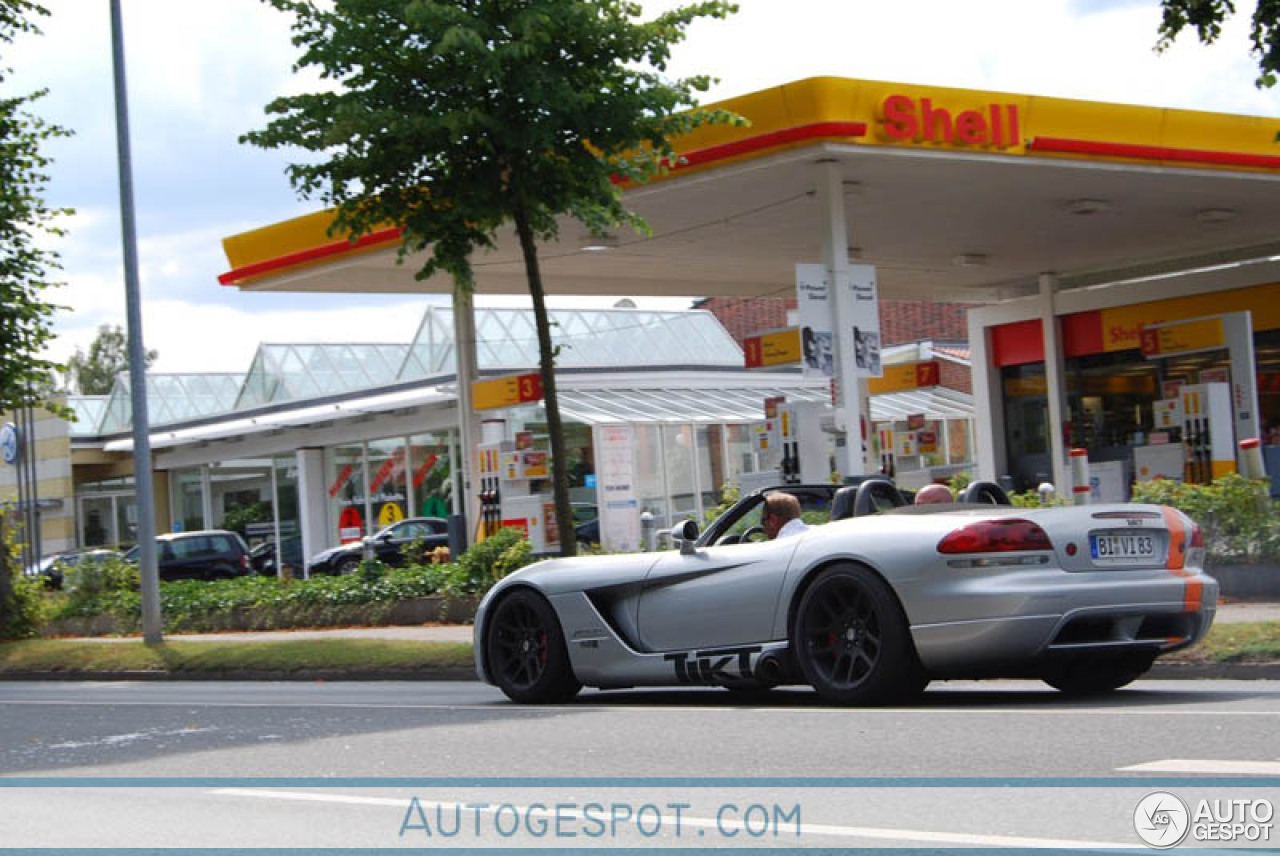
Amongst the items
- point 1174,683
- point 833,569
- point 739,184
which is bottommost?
point 1174,683

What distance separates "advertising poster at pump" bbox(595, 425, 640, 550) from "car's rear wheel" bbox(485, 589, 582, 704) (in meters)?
19.6

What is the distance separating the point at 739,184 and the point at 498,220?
7178 mm

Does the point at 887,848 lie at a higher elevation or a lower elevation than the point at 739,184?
lower

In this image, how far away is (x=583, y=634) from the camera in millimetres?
10250

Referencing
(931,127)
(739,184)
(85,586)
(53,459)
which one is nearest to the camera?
(931,127)

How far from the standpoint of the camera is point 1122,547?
877 centimetres

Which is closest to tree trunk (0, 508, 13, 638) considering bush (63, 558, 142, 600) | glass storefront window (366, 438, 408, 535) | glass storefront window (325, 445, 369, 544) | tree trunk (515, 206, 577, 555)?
bush (63, 558, 142, 600)

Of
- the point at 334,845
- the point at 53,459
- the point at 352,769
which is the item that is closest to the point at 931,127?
the point at 352,769

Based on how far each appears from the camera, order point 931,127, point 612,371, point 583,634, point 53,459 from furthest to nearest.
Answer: point 53,459
point 612,371
point 931,127
point 583,634

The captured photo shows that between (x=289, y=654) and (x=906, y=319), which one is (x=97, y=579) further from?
(x=906, y=319)

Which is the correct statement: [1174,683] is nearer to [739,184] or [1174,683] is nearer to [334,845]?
[334,845]

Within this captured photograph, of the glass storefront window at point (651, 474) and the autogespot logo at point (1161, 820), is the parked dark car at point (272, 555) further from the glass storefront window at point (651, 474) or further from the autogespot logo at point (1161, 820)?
the autogespot logo at point (1161, 820)

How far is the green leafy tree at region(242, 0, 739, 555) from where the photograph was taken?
48.5ft

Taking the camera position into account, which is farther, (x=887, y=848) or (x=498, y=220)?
(x=498, y=220)
